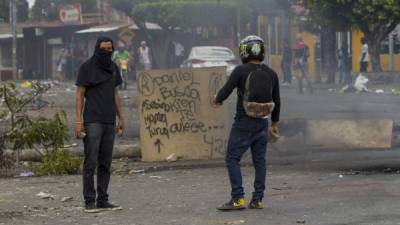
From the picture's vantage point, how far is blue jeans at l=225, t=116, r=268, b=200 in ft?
27.7

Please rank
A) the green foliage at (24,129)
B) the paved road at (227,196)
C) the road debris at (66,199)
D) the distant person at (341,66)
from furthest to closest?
the distant person at (341,66), the green foliage at (24,129), the road debris at (66,199), the paved road at (227,196)

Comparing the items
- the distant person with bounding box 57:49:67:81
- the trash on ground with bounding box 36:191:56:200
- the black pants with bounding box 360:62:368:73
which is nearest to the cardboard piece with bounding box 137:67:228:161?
the trash on ground with bounding box 36:191:56:200

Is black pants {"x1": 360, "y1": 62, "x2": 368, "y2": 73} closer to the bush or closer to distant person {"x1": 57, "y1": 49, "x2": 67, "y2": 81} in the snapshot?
distant person {"x1": 57, "y1": 49, "x2": 67, "y2": 81}

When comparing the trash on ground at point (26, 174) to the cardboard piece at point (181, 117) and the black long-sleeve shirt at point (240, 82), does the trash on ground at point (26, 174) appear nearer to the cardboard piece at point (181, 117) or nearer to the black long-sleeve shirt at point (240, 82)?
the cardboard piece at point (181, 117)

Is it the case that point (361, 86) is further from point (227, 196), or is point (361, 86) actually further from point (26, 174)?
point (227, 196)

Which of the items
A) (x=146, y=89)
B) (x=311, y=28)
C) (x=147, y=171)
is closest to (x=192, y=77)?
(x=146, y=89)

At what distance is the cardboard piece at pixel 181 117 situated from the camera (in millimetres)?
12477

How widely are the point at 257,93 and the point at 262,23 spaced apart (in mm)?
11471

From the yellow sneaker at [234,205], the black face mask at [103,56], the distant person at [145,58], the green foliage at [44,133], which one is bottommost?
the yellow sneaker at [234,205]

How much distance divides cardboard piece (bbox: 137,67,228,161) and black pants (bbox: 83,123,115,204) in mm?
3670

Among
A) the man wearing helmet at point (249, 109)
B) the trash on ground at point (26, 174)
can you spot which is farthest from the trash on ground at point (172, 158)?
the man wearing helmet at point (249, 109)

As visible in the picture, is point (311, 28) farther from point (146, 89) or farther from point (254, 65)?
point (254, 65)

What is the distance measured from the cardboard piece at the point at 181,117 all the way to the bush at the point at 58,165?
1100 mm

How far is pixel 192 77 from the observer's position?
1247 centimetres
